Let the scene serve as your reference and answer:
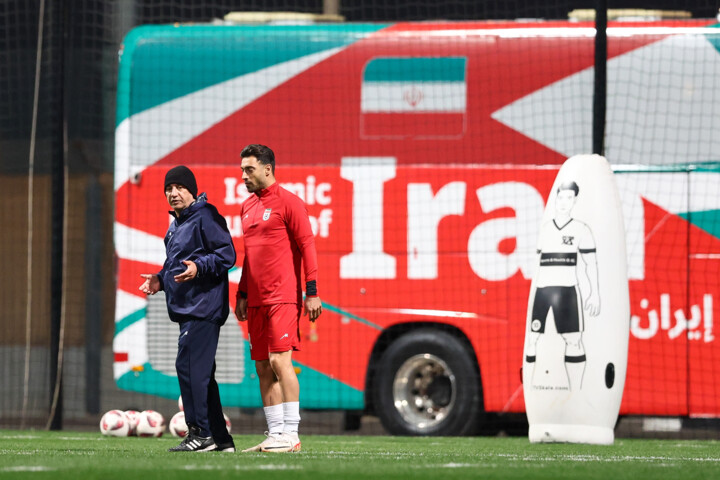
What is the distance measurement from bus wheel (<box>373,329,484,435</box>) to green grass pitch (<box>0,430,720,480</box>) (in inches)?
99.4

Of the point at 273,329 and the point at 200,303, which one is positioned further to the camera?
the point at 273,329

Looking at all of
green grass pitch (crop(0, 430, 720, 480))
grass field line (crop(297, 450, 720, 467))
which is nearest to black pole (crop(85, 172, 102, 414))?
green grass pitch (crop(0, 430, 720, 480))

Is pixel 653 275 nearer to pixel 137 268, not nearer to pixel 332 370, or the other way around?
pixel 332 370

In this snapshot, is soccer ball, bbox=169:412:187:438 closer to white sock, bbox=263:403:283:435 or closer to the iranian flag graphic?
white sock, bbox=263:403:283:435

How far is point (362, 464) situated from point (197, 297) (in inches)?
63.5

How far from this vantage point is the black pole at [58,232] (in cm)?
1266

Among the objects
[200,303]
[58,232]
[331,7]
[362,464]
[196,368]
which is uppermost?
[331,7]

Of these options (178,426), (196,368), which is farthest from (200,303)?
(178,426)

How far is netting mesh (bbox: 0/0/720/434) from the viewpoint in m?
11.6

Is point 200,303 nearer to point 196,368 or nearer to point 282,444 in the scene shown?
point 196,368

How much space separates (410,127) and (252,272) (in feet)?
15.1

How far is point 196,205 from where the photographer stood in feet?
25.0

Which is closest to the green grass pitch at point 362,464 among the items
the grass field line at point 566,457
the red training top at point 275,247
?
the grass field line at point 566,457

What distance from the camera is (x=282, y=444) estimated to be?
7.61 metres
